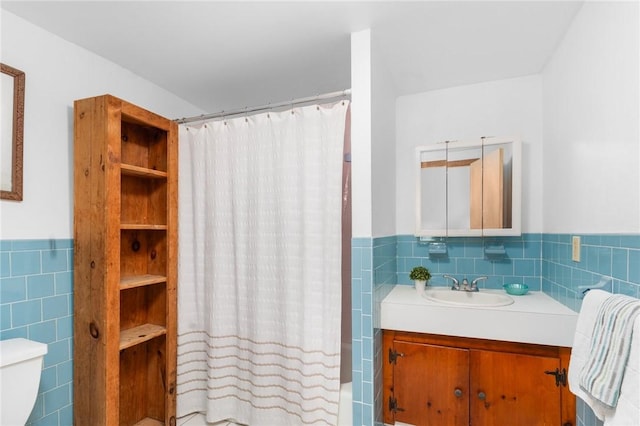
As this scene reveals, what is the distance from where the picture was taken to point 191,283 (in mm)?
2047

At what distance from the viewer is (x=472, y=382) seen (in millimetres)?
1689

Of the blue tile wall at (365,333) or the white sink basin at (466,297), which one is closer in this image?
the blue tile wall at (365,333)

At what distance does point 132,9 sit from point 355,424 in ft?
7.61

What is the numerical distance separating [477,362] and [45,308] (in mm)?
2258

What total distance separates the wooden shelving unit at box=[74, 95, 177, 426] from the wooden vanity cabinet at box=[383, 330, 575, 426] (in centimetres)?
138

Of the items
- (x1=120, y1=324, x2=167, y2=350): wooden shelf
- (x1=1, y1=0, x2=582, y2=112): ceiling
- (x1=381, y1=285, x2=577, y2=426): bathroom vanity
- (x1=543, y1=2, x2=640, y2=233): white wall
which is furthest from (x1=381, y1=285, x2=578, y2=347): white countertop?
(x1=1, y1=0, x2=582, y2=112): ceiling

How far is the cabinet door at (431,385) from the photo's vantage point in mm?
1705

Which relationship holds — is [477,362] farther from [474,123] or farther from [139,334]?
[139,334]

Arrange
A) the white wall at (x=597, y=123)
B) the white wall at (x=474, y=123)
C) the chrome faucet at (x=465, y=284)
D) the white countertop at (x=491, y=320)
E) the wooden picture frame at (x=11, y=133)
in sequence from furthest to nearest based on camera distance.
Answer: the white wall at (x=474, y=123), the chrome faucet at (x=465, y=284), the white countertop at (x=491, y=320), the wooden picture frame at (x=11, y=133), the white wall at (x=597, y=123)

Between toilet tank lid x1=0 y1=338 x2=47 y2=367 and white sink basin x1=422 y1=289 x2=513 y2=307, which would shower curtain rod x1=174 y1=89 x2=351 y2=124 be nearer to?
white sink basin x1=422 y1=289 x2=513 y2=307

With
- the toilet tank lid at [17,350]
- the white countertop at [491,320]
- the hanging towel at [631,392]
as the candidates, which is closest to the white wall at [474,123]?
the white countertop at [491,320]

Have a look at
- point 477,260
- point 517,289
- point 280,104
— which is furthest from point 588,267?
point 280,104

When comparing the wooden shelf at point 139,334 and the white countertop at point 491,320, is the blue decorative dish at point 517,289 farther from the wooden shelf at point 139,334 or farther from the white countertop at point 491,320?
the wooden shelf at point 139,334

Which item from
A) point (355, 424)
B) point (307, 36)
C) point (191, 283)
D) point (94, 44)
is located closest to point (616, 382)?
point (355, 424)
